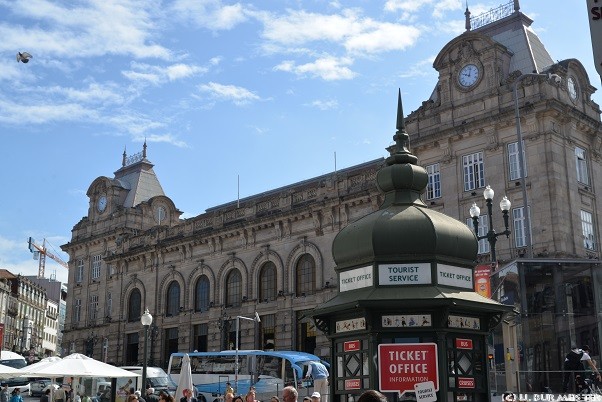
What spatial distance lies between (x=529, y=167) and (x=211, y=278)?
2609cm

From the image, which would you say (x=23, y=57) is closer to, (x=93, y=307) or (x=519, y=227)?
(x=519, y=227)

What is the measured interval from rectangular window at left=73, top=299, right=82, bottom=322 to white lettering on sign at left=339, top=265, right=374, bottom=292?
6195 centimetres

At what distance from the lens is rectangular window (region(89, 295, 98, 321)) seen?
66.5m

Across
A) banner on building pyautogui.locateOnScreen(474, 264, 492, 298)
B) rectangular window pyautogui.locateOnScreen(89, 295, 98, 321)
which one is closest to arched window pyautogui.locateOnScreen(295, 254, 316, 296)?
rectangular window pyautogui.locateOnScreen(89, 295, 98, 321)

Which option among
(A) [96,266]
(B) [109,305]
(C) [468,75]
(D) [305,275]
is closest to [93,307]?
(B) [109,305]

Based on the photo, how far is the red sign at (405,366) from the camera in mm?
9109

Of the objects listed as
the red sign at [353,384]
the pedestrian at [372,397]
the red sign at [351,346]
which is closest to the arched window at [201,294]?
the red sign at [351,346]

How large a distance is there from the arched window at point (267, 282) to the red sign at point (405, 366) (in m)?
43.0

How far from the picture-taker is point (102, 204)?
69125 millimetres

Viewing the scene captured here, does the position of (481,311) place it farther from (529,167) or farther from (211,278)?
(211,278)

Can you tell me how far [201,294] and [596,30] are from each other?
53677 millimetres

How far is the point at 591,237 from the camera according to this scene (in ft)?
131

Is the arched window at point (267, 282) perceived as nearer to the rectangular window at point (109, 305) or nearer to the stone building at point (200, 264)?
the stone building at point (200, 264)

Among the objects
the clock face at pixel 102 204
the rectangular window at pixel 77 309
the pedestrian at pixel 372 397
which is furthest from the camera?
the clock face at pixel 102 204
